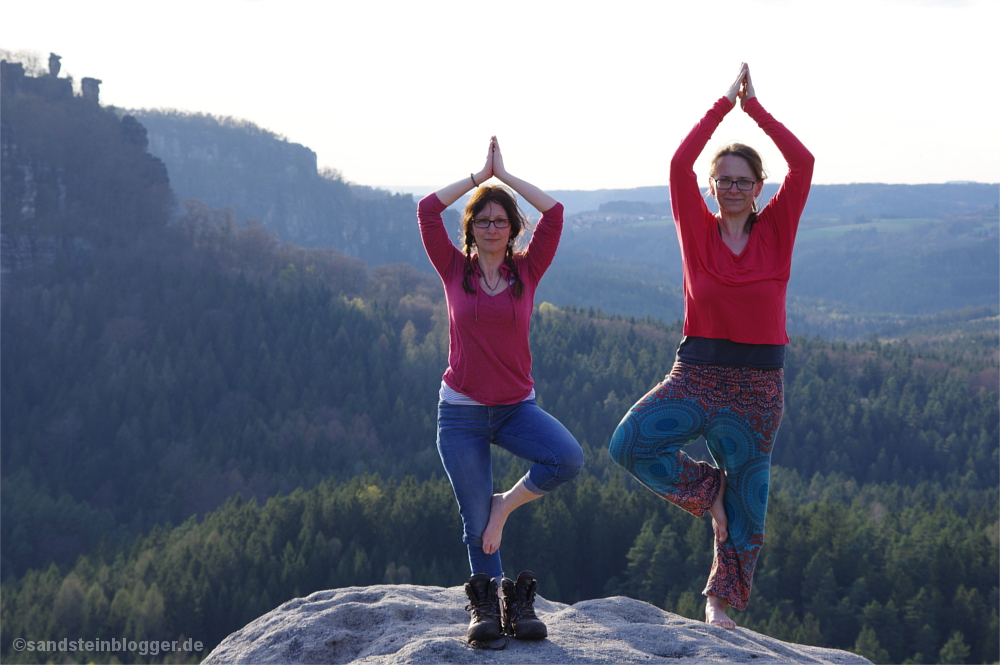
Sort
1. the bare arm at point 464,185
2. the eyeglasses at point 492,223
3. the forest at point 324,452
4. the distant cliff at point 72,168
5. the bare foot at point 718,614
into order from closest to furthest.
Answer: the eyeglasses at point 492,223 → the bare arm at point 464,185 → the bare foot at point 718,614 → the forest at point 324,452 → the distant cliff at point 72,168

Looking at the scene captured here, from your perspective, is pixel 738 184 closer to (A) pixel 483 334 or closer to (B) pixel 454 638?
(A) pixel 483 334

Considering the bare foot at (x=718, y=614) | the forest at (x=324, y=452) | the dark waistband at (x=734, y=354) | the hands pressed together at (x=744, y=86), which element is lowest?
the forest at (x=324, y=452)

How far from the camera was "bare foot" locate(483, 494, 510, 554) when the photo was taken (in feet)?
21.2

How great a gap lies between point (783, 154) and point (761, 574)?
48.0m

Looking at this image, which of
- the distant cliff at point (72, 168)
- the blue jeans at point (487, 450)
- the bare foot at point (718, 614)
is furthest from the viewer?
the distant cliff at point (72, 168)

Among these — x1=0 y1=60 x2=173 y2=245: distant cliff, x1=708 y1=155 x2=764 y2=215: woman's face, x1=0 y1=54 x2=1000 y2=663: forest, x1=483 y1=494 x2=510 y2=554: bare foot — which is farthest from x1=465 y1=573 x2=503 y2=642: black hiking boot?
x1=0 y1=60 x2=173 y2=245: distant cliff

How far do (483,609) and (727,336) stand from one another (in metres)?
2.72

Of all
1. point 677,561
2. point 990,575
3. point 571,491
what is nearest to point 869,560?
point 990,575

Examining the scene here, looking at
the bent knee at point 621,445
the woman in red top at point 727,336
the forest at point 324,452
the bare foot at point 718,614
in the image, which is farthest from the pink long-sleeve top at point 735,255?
the forest at point 324,452

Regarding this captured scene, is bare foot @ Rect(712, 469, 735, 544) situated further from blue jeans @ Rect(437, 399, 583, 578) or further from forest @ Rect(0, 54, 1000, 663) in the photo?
forest @ Rect(0, 54, 1000, 663)

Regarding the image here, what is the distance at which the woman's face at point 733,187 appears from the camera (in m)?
6.47

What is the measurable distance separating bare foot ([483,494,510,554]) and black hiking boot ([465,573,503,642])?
0.22m

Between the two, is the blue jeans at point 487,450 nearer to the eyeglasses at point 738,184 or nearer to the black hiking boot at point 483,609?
the black hiking boot at point 483,609

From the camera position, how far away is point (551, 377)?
334 feet
